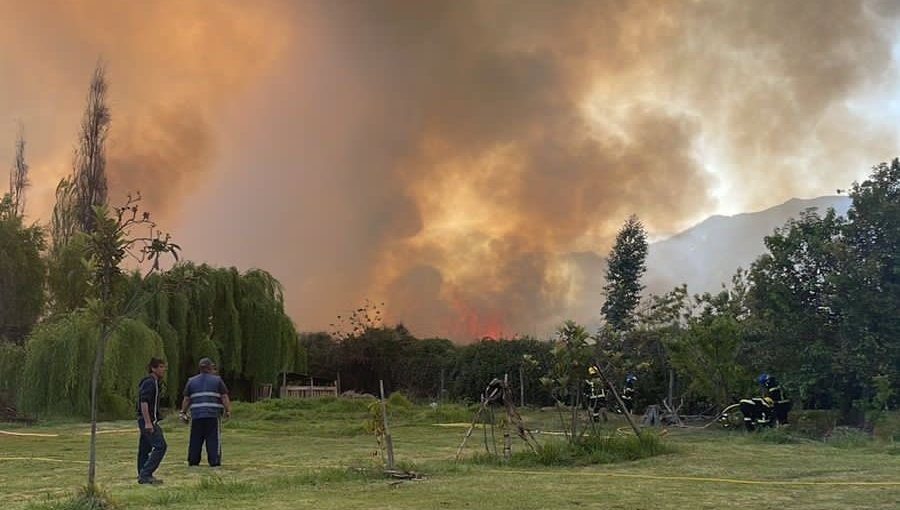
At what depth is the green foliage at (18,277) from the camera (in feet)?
95.7

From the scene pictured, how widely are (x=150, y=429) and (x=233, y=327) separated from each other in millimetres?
21841

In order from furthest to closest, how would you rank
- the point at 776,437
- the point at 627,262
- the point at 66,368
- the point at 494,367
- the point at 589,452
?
the point at 627,262 → the point at 494,367 → the point at 66,368 → the point at 776,437 → the point at 589,452

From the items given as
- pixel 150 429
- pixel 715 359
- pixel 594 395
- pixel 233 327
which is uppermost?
pixel 233 327

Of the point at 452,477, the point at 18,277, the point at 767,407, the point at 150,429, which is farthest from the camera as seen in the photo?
the point at 18,277

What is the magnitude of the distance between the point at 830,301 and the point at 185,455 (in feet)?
46.5

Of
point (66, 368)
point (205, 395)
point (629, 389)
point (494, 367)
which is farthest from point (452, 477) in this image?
point (494, 367)

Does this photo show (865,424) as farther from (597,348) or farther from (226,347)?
(226,347)

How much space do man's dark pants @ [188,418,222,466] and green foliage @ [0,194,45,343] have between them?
20367mm

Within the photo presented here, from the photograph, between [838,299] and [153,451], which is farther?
[838,299]

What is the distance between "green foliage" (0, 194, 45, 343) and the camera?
1148 inches

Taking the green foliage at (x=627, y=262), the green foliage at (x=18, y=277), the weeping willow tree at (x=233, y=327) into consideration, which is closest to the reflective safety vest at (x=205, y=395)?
the weeping willow tree at (x=233, y=327)

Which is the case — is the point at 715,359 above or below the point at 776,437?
above

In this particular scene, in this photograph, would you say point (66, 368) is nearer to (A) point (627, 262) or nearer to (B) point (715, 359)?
(B) point (715, 359)

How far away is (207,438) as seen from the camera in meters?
12.0
